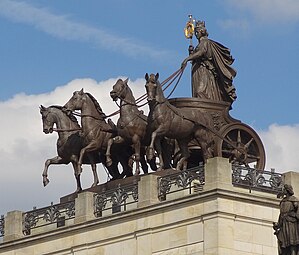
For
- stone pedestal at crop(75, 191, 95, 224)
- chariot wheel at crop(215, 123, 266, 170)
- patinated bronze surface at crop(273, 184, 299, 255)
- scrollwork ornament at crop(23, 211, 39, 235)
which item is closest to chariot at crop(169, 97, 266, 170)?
chariot wheel at crop(215, 123, 266, 170)

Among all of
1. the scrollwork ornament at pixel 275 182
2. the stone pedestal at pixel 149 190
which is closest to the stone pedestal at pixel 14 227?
the stone pedestal at pixel 149 190

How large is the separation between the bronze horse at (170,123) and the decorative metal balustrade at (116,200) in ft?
5.55

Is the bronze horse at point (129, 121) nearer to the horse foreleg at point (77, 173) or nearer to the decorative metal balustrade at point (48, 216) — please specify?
the horse foreleg at point (77, 173)

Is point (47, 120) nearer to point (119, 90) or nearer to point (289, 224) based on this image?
point (119, 90)

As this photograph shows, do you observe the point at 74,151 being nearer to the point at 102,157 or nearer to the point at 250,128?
the point at 102,157

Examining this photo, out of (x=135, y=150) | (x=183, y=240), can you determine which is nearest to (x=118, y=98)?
(x=135, y=150)

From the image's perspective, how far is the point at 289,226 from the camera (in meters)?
60.5

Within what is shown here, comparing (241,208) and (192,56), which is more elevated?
(192,56)

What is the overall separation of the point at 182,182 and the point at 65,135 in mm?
7904

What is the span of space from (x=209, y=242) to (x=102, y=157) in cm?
909

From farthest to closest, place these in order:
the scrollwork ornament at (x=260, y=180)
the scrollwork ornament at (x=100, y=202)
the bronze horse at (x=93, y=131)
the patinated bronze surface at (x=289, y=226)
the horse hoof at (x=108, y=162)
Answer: the bronze horse at (x=93, y=131)
the horse hoof at (x=108, y=162)
the scrollwork ornament at (x=100, y=202)
the scrollwork ornament at (x=260, y=180)
the patinated bronze surface at (x=289, y=226)

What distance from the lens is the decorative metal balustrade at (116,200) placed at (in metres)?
75.1

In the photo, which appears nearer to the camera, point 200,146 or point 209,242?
point 209,242

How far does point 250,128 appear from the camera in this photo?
7712 cm
